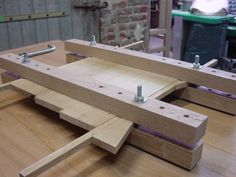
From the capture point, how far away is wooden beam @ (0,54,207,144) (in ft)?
1.61

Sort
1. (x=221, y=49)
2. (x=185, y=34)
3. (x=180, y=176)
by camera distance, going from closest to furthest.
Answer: (x=180, y=176), (x=221, y=49), (x=185, y=34)

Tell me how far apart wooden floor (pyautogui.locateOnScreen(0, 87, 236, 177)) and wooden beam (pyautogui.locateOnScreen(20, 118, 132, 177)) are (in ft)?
0.16

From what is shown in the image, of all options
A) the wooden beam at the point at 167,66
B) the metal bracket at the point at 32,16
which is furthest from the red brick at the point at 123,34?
the wooden beam at the point at 167,66

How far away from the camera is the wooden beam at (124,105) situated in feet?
1.61

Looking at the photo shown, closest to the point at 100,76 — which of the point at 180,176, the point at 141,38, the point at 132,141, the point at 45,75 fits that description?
the point at 45,75

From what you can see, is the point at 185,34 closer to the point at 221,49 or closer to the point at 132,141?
the point at 221,49

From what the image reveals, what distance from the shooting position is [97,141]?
1.71 ft

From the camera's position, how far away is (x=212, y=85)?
2.34ft

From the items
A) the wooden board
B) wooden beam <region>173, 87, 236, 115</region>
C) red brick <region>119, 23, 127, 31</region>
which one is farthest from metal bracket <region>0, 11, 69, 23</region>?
wooden beam <region>173, 87, 236, 115</region>

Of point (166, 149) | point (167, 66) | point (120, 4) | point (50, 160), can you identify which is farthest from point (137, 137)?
point (120, 4)

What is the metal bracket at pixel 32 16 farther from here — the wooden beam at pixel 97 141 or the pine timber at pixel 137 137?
the wooden beam at pixel 97 141

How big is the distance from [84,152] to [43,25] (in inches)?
71.0

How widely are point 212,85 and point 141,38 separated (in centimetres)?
211

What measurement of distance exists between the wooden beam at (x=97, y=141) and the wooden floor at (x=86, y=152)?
49 mm
